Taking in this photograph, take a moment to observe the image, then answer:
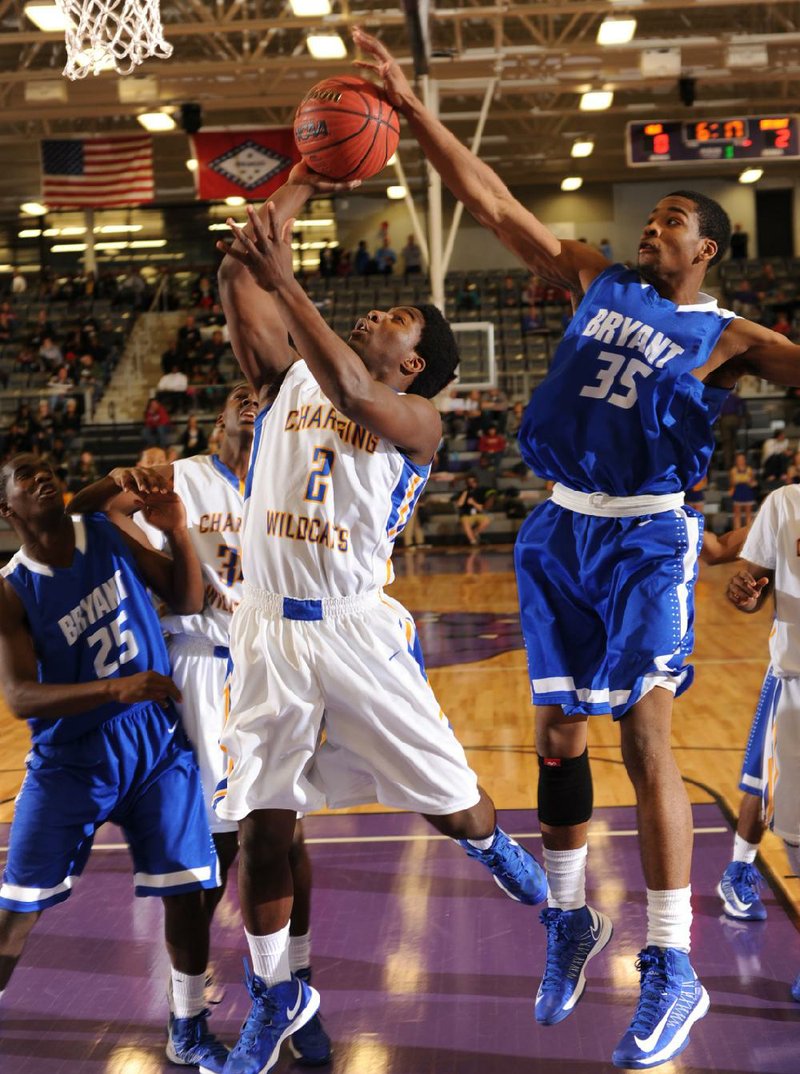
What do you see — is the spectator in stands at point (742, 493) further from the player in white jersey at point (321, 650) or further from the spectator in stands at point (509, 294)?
the player in white jersey at point (321, 650)

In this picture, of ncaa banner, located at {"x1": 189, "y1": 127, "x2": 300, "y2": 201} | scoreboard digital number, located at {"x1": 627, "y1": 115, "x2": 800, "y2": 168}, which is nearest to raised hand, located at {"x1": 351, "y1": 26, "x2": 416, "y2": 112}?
scoreboard digital number, located at {"x1": 627, "y1": 115, "x2": 800, "y2": 168}

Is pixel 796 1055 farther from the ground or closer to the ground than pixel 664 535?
closer to the ground

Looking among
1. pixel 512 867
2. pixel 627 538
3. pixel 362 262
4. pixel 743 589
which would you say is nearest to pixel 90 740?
pixel 512 867

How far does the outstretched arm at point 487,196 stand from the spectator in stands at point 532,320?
1969cm

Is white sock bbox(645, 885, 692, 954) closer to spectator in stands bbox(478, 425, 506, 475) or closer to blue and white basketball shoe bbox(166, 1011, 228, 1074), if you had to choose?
blue and white basketball shoe bbox(166, 1011, 228, 1074)

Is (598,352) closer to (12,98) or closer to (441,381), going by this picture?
(441,381)

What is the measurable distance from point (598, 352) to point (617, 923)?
7.61 ft

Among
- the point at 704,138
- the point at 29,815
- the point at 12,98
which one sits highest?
the point at 12,98

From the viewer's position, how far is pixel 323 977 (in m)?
4.34

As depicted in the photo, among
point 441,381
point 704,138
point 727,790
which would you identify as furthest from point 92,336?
point 441,381

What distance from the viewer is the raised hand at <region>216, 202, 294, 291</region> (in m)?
3.11

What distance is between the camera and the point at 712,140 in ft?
52.9

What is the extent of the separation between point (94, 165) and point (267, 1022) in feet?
55.1

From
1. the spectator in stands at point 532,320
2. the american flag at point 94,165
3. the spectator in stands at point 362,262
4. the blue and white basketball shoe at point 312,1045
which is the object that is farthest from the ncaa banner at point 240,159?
the blue and white basketball shoe at point 312,1045
